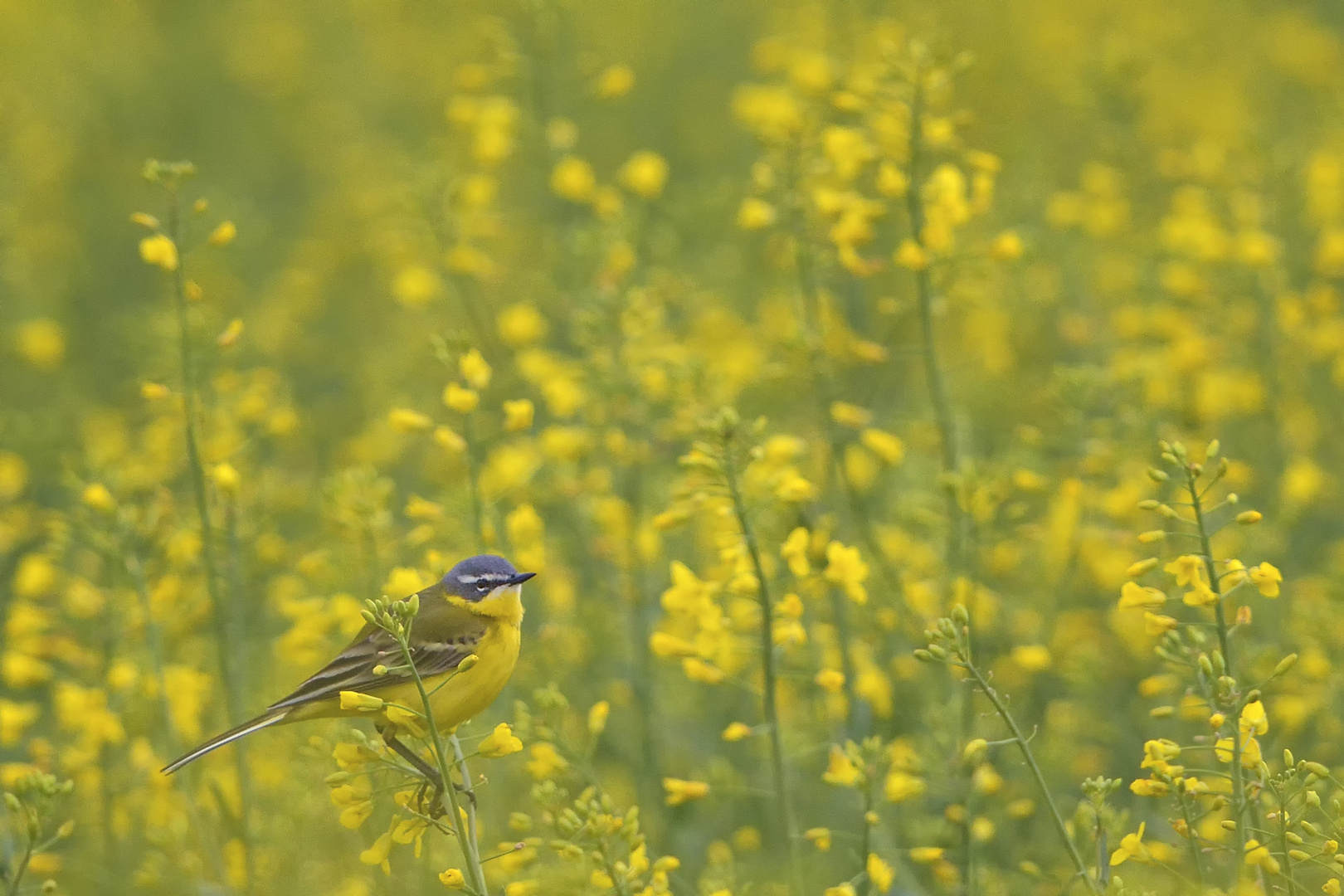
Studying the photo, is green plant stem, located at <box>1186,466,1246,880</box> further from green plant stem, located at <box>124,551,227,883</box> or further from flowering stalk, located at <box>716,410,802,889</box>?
green plant stem, located at <box>124,551,227,883</box>

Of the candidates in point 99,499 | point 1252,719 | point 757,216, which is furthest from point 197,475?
point 1252,719

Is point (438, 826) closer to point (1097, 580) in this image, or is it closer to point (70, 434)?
point (1097, 580)

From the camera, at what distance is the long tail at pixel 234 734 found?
422 centimetres

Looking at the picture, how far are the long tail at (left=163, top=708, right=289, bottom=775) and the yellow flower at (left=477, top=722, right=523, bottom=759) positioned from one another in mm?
823

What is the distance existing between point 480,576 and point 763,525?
1.12 metres

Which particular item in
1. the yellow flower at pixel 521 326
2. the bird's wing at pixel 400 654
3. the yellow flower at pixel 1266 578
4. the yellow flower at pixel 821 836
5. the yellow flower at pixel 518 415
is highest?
the yellow flower at pixel 521 326

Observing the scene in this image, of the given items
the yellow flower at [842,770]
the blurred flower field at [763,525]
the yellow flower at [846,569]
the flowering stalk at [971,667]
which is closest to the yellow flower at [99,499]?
the blurred flower field at [763,525]

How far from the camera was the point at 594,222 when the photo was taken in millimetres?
8719

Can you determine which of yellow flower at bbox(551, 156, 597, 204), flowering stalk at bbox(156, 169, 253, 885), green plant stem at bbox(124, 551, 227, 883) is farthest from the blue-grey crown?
yellow flower at bbox(551, 156, 597, 204)

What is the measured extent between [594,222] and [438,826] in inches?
215

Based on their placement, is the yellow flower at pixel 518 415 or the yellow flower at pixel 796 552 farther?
the yellow flower at pixel 518 415

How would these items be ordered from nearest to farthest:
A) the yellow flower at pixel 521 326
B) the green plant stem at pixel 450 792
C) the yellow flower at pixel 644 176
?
the green plant stem at pixel 450 792 < the yellow flower at pixel 521 326 < the yellow flower at pixel 644 176

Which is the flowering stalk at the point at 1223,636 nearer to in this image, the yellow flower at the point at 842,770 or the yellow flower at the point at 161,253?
the yellow flower at the point at 842,770

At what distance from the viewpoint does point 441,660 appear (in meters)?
4.79
